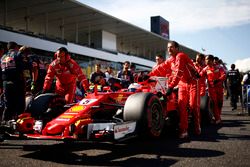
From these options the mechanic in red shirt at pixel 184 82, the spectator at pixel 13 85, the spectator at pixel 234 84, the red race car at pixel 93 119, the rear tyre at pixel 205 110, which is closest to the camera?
the red race car at pixel 93 119

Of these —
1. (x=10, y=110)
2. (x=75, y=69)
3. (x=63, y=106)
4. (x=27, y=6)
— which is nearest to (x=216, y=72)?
(x=75, y=69)

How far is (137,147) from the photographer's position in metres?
4.80

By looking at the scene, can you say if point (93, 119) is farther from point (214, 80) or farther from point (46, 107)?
point (214, 80)

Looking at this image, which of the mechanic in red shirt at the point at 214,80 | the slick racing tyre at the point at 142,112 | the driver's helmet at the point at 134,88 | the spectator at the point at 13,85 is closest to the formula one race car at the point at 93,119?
the slick racing tyre at the point at 142,112

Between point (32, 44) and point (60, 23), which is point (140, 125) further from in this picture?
point (60, 23)

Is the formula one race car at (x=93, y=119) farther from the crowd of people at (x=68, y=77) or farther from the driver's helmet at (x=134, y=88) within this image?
the crowd of people at (x=68, y=77)

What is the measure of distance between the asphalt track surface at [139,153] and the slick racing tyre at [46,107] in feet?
1.80

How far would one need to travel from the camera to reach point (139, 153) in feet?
14.3

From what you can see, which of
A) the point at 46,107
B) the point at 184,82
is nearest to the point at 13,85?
the point at 46,107

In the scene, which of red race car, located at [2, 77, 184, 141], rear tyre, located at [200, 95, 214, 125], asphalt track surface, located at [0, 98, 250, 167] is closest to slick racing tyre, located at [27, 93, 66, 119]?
red race car, located at [2, 77, 184, 141]

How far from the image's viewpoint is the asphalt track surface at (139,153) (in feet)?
12.5

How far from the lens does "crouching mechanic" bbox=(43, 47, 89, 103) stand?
5.99m

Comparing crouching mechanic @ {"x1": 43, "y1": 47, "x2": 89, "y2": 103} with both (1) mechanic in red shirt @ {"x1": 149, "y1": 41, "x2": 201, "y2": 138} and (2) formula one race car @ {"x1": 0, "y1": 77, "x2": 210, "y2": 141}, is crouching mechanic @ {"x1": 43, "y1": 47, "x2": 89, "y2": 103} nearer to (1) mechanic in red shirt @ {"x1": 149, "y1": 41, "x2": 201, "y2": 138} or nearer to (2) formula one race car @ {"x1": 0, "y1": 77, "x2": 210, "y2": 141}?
(2) formula one race car @ {"x1": 0, "y1": 77, "x2": 210, "y2": 141}

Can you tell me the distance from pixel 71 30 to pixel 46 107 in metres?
27.6
